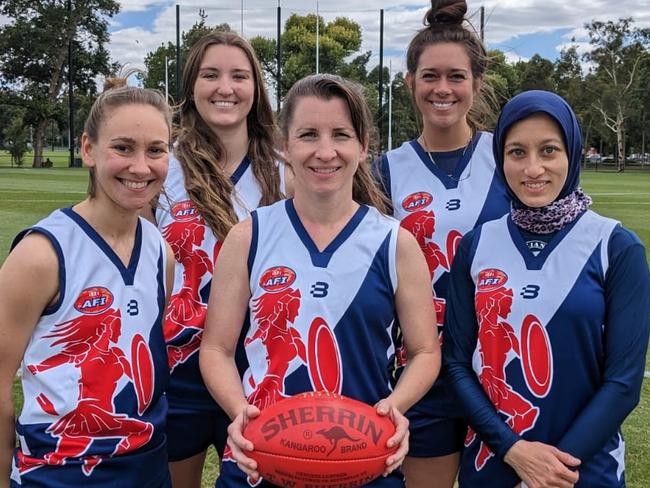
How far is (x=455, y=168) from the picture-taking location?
2.77m

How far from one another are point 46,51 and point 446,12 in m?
41.1

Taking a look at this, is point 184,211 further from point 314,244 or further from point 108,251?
point 314,244

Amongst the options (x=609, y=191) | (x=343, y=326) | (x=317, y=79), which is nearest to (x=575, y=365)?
(x=343, y=326)

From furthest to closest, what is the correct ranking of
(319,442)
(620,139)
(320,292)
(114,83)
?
(620,139), (114,83), (320,292), (319,442)

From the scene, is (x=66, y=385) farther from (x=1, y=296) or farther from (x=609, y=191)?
(x=609, y=191)

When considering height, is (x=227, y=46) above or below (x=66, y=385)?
above

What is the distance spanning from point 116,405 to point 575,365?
1.42m

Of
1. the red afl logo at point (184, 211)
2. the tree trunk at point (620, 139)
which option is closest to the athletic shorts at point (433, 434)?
the red afl logo at point (184, 211)

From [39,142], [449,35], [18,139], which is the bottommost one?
[449,35]

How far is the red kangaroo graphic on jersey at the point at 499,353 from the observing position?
2.12 meters

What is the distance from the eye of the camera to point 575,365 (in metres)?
2.05

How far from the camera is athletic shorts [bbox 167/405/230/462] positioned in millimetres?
2607

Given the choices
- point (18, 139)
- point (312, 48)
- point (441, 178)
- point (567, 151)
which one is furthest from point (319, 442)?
point (312, 48)

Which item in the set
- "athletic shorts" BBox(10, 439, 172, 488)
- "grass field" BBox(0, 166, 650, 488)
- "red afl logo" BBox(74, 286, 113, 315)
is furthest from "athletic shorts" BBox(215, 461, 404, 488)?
"grass field" BBox(0, 166, 650, 488)
